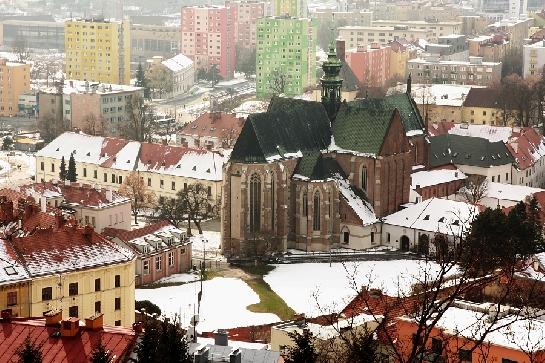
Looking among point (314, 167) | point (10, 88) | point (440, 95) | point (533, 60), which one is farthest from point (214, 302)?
point (533, 60)

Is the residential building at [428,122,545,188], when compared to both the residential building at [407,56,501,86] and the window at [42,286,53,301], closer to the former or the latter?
the window at [42,286,53,301]

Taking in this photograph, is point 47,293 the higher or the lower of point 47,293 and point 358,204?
the higher

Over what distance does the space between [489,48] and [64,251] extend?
121 meters

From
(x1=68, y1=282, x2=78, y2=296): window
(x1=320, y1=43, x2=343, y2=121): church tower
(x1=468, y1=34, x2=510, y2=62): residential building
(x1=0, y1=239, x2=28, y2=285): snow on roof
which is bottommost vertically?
(x1=68, y1=282, x2=78, y2=296): window

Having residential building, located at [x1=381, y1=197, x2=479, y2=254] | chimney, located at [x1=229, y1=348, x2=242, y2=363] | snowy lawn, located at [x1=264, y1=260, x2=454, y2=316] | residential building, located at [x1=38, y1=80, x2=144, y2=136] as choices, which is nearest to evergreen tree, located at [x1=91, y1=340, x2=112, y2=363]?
chimney, located at [x1=229, y1=348, x2=242, y2=363]

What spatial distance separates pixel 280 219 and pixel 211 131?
99.3ft

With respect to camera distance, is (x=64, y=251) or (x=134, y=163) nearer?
(x=64, y=251)

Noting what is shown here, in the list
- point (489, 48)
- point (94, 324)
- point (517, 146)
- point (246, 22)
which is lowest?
point (517, 146)

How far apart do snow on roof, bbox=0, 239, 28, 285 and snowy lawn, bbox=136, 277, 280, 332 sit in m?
8.87

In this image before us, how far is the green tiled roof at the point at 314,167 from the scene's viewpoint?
70.1 metres

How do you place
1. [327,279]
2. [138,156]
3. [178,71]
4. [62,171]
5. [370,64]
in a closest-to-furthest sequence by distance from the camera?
[327,279] → [138,156] → [62,171] → [370,64] → [178,71]

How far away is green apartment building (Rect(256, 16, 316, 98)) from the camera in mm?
145875

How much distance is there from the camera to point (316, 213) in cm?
7000

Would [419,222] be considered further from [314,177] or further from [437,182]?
[437,182]
